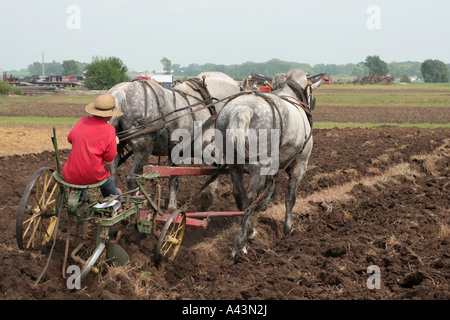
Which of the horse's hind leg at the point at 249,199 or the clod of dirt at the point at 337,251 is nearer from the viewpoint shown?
the clod of dirt at the point at 337,251

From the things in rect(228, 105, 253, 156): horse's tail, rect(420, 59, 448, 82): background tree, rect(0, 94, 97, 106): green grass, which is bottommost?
rect(0, 94, 97, 106): green grass

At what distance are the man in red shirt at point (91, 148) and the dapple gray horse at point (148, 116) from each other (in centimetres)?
170

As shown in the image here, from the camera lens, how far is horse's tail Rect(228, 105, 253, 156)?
647 centimetres

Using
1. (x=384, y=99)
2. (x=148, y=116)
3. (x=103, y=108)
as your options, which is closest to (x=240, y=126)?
(x=103, y=108)

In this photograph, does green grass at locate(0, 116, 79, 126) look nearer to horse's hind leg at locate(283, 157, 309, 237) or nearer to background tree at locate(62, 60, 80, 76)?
horse's hind leg at locate(283, 157, 309, 237)

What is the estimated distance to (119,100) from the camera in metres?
7.46

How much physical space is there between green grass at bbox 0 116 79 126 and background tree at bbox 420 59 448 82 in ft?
414

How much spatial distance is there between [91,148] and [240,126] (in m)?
1.86

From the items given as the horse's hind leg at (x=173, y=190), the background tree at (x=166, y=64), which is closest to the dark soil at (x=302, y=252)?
the horse's hind leg at (x=173, y=190)

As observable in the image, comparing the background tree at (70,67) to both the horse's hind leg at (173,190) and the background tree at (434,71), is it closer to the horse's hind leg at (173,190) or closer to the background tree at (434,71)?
the background tree at (434,71)

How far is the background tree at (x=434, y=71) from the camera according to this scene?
13375 centimetres

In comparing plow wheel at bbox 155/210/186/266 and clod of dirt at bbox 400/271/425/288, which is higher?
plow wheel at bbox 155/210/186/266

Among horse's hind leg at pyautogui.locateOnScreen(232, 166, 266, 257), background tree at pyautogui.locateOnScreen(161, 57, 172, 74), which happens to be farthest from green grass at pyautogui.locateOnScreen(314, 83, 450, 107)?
background tree at pyautogui.locateOnScreen(161, 57, 172, 74)

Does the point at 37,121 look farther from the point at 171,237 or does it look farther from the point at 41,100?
the point at 171,237
